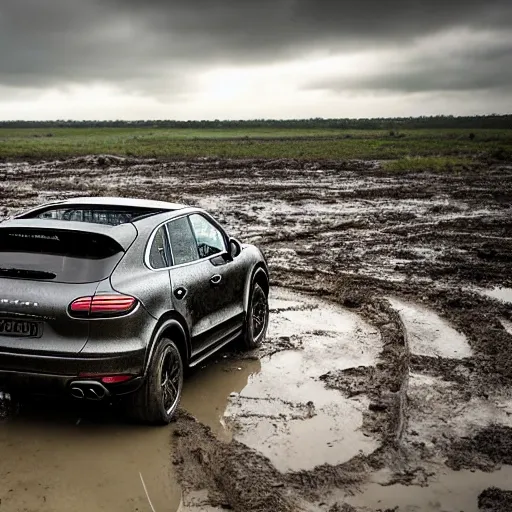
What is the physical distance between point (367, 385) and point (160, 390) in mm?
2246

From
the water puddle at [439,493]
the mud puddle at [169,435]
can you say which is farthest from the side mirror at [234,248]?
the water puddle at [439,493]

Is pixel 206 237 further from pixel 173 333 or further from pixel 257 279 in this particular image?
pixel 173 333

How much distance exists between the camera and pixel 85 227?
18.0ft

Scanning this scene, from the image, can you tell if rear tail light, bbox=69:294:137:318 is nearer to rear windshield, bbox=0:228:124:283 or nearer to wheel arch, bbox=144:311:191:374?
rear windshield, bbox=0:228:124:283

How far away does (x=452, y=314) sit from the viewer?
961 centimetres

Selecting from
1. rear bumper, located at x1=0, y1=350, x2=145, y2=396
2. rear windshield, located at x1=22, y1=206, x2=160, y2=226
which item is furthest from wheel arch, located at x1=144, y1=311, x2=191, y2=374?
rear windshield, located at x1=22, y1=206, x2=160, y2=226

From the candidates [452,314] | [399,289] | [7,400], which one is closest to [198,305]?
[7,400]

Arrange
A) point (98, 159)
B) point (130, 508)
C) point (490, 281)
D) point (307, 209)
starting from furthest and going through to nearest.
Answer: point (98, 159) < point (307, 209) < point (490, 281) < point (130, 508)

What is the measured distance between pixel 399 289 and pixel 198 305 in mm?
5514

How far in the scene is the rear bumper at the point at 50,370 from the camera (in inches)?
198

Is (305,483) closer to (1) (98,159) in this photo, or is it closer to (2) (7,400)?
(2) (7,400)

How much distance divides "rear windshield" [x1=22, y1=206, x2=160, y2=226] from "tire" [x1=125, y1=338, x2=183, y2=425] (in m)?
1.23

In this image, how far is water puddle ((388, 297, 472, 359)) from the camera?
797cm

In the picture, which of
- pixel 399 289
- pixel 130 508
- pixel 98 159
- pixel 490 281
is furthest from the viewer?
pixel 98 159
